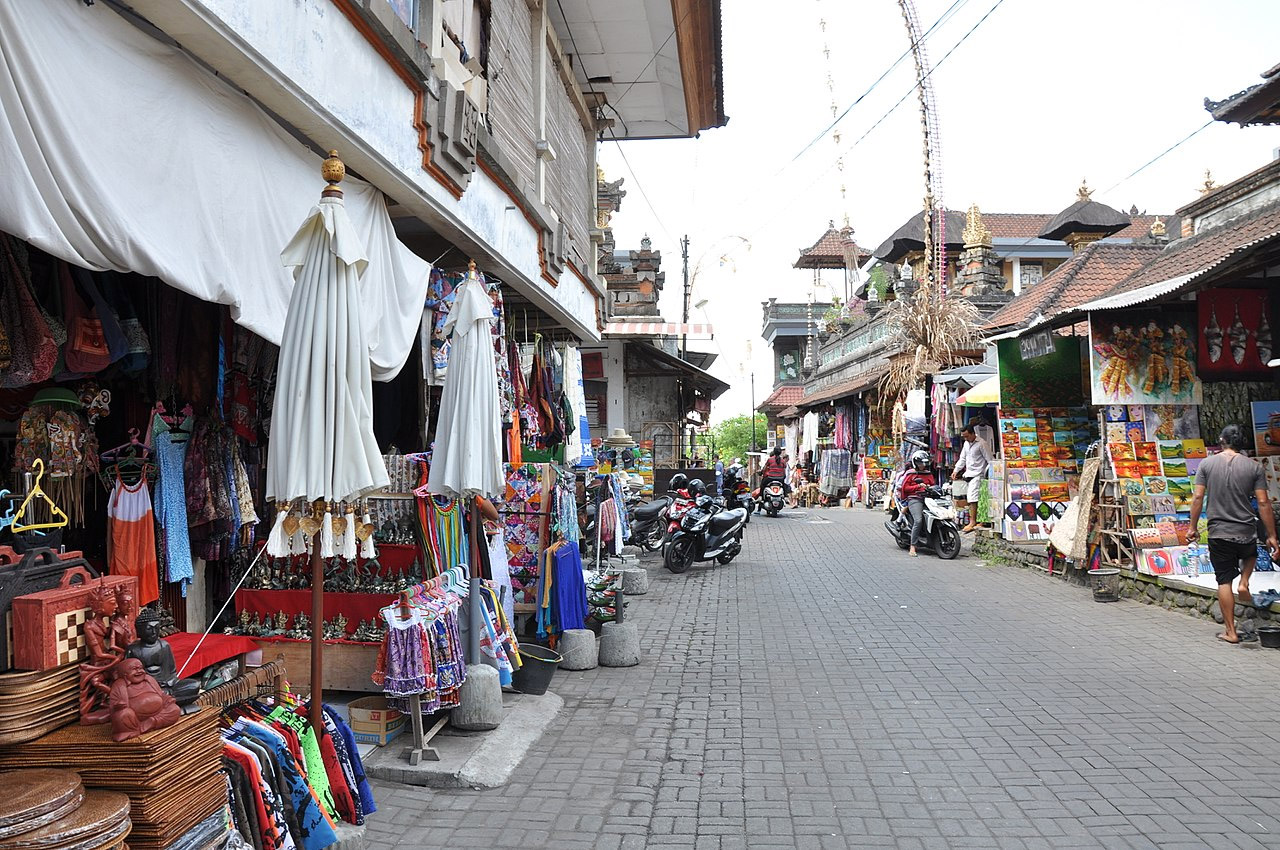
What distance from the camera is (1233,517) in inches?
279

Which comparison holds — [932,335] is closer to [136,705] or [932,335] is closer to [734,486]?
[734,486]

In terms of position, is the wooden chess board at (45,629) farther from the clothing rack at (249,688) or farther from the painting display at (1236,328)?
the painting display at (1236,328)

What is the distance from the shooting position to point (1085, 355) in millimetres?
11898

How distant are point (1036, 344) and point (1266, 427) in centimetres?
263

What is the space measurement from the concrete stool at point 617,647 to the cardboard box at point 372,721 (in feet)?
7.71

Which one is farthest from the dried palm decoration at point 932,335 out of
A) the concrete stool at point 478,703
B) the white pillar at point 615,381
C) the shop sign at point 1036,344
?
the concrete stool at point 478,703

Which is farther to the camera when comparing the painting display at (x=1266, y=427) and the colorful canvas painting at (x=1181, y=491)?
the colorful canvas painting at (x=1181, y=491)

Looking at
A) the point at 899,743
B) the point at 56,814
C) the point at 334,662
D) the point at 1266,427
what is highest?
the point at 1266,427

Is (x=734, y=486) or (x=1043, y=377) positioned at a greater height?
(x=1043, y=377)

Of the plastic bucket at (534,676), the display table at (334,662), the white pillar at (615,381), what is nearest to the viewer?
the display table at (334,662)

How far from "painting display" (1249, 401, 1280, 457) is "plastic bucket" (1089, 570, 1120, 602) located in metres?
2.07

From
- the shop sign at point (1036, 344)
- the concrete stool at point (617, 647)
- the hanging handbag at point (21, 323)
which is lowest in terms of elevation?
the concrete stool at point (617, 647)

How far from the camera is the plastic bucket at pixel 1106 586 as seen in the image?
946 cm

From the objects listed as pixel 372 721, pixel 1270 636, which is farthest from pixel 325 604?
pixel 1270 636
